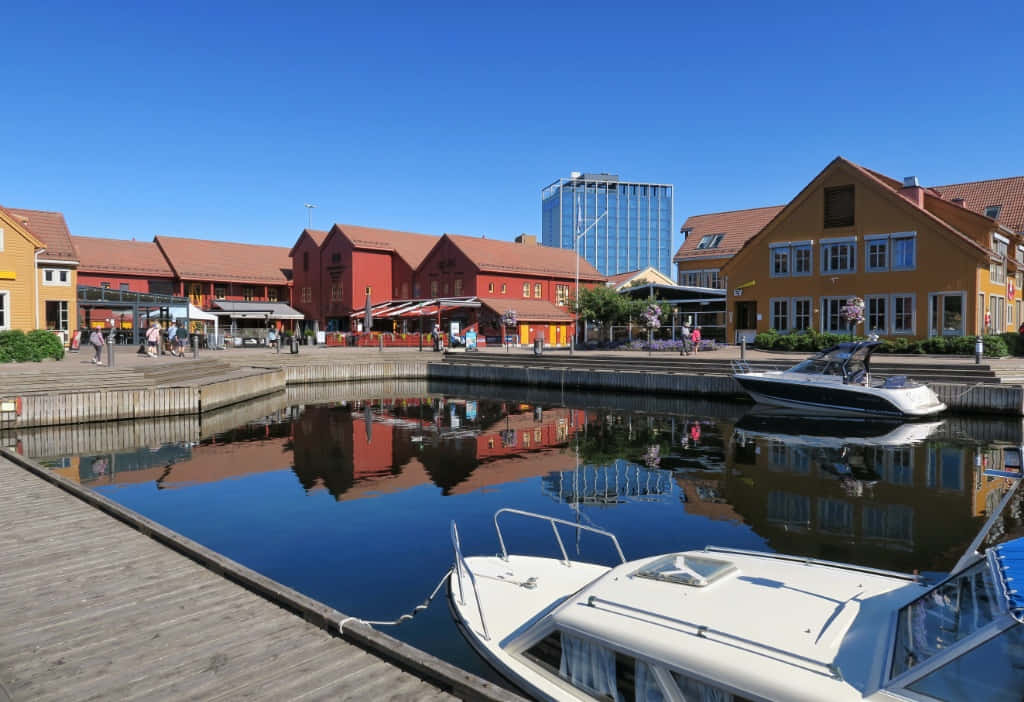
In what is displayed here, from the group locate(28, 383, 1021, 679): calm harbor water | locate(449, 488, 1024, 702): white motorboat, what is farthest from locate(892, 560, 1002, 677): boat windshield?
locate(28, 383, 1021, 679): calm harbor water

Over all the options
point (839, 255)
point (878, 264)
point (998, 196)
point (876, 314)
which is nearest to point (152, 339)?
point (839, 255)

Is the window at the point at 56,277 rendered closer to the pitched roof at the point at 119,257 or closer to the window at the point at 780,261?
the pitched roof at the point at 119,257

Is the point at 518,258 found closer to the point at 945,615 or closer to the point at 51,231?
the point at 51,231

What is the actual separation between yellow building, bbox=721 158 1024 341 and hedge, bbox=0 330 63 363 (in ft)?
114

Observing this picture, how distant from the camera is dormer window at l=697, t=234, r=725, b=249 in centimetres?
5703

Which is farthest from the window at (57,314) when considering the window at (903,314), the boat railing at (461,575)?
the window at (903,314)

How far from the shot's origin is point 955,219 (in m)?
36.6

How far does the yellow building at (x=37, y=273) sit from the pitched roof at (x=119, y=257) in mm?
13543

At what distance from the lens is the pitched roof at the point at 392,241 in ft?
192

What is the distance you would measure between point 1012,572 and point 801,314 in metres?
37.2

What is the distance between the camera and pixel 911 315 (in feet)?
114

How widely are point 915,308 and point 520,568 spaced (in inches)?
1332

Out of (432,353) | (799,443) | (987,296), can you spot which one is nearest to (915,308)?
(987,296)

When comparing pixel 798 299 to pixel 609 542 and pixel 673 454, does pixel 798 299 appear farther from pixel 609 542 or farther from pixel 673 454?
pixel 609 542
